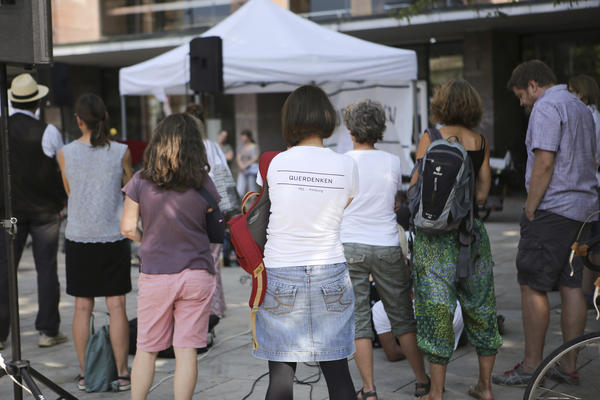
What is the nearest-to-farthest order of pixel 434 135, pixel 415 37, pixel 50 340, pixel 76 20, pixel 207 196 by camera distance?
pixel 207 196 < pixel 434 135 < pixel 50 340 < pixel 415 37 < pixel 76 20

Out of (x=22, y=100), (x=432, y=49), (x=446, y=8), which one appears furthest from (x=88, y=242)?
(x=432, y=49)

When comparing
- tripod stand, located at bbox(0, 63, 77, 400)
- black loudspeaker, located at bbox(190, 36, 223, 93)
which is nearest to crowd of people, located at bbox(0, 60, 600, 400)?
tripod stand, located at bbox(0, 63, 77, 400)

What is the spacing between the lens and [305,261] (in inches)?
118

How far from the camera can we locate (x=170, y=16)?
731 inches

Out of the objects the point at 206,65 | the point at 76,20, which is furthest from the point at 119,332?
the point at 76,20

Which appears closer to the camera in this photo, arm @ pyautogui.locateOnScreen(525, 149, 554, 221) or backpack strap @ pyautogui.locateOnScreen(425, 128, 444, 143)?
backpack strap @ pyautogui.locateOnScreen(425, 128, 444, 143)

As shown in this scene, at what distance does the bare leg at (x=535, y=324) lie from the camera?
4340mm

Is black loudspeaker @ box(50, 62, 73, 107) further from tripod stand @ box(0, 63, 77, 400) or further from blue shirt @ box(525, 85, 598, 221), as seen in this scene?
blue shirt @ box(525, 85, 598, 221)

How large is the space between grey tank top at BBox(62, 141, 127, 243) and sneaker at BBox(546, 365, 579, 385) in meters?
2.67

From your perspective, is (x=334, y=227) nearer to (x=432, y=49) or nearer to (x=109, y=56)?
(x=432, y=49)

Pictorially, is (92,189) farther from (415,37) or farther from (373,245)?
(415,37)

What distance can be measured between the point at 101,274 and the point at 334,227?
80.9 inches

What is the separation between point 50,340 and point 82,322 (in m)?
1.17

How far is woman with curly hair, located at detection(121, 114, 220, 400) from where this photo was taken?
3.64 metres
